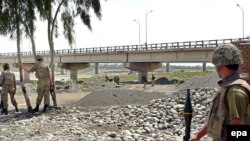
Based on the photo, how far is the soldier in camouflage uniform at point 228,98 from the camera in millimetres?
3227

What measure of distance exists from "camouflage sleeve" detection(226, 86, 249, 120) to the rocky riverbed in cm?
692

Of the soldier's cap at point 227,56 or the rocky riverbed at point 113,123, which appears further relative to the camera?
the rocky riverbed at point 113,123

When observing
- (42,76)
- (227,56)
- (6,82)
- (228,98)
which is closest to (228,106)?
(228,98)

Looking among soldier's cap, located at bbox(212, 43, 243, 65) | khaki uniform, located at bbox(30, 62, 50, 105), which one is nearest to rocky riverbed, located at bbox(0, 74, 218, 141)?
khaki uniform, located at bbox(30, 62, 50, 105)

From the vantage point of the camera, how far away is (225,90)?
10.9 ft

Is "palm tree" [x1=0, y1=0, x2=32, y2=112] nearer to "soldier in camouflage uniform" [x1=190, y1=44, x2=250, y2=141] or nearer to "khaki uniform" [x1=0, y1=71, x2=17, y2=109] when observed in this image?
"khaki uniform" [x1=0, y1=71, x2=17, y2=109]

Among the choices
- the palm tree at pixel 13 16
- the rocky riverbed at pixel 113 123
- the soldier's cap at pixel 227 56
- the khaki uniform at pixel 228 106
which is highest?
the palm tree at pixel 13 16

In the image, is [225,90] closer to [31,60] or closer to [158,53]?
[158,53]

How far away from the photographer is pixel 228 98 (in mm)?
3277

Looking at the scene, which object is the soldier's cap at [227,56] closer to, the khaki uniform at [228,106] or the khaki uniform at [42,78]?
the khaki uniform at [228,106]


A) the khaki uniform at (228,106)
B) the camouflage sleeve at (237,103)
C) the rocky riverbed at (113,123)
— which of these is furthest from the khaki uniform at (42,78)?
the camouflage sleeve at (237,103)

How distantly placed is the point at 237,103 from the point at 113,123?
9689mm

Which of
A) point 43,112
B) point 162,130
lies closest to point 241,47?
point 162,130

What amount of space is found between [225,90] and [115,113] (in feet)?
36.3
